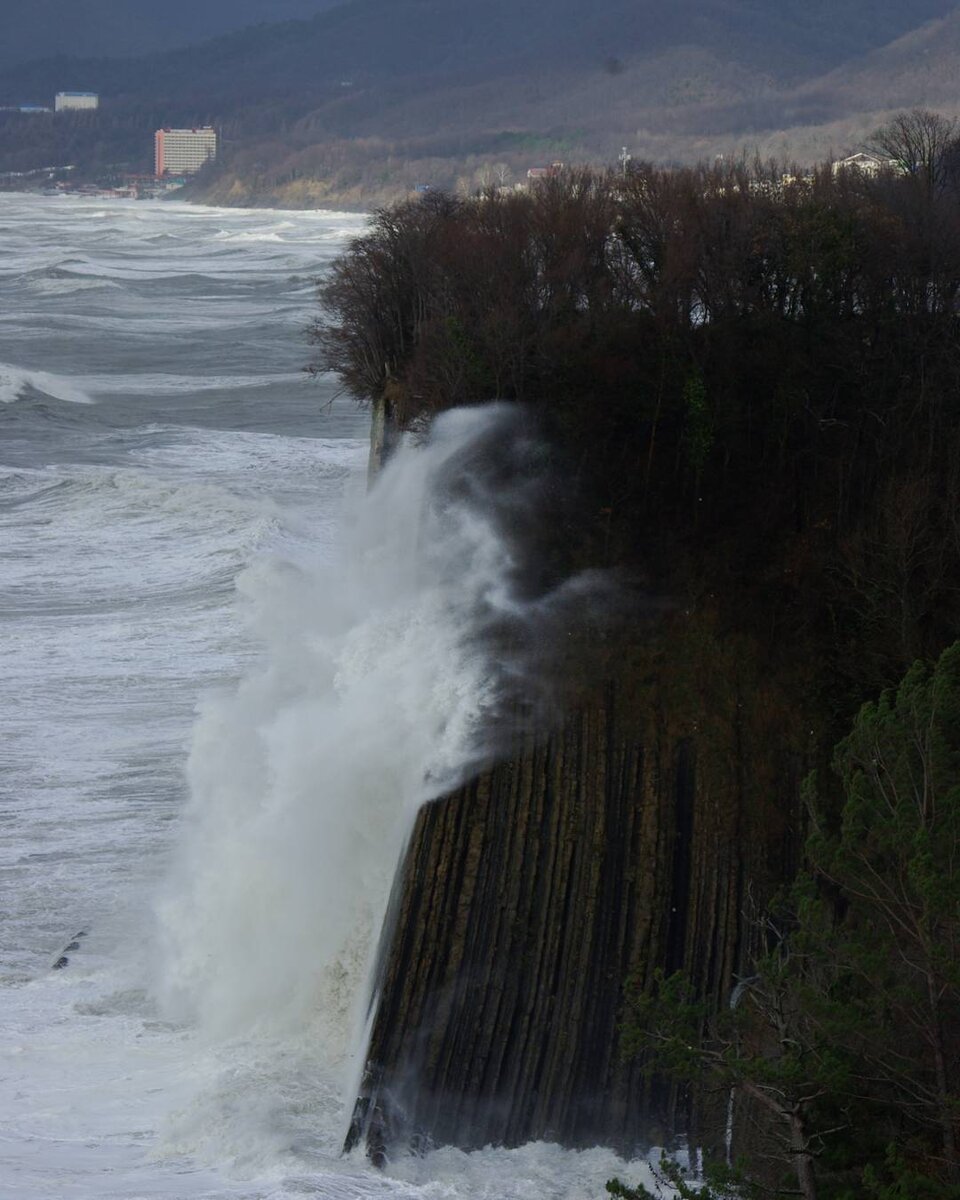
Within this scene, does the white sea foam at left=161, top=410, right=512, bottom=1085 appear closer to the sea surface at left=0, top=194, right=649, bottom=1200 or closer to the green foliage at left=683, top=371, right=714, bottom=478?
the sea surface at left=0, top=194, right=649, bottom=1200

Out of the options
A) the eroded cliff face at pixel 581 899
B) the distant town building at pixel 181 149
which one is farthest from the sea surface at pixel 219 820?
the distant town building at pixel 181 149

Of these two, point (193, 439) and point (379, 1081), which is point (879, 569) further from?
point (193, 439)

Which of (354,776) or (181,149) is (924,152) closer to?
(354,776)

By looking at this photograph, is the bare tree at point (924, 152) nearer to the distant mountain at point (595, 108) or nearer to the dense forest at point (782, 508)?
the dense forest at point (782, 508)

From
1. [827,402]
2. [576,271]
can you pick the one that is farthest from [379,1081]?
[576,271]

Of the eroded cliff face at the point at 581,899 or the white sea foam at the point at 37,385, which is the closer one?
the eroded cliff face at the point at 581,899

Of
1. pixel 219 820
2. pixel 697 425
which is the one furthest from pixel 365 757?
pixel 697 425
